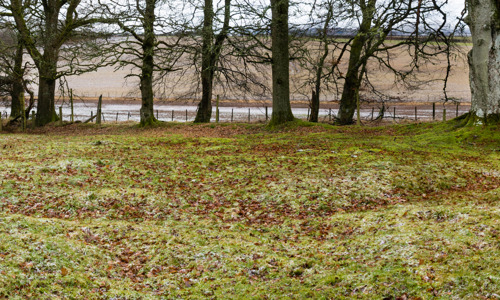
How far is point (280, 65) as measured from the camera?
1841 centimetres

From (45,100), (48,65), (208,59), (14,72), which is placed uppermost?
(48,65)

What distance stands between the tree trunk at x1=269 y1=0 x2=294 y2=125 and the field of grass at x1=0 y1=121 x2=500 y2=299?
13.7ft

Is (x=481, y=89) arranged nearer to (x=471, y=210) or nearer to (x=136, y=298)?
(x=471, y=210)

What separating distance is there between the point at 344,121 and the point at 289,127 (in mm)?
7341

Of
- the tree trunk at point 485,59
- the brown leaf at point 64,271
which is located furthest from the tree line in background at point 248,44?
the brown leaf at point 64,271

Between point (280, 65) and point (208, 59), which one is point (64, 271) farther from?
point (208, 59)

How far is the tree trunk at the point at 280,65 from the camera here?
59.1 ft

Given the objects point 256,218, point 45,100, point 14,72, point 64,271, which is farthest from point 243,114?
point 64,271

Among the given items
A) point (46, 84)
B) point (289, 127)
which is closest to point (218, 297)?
point (289, 127)

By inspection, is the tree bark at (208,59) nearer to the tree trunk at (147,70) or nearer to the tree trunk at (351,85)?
the tree trunk at (147,70)

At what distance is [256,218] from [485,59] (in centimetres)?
936

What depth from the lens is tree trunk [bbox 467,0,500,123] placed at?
12.7 meters

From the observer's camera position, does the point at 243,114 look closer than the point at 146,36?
No

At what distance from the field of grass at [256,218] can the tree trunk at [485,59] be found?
67cm
